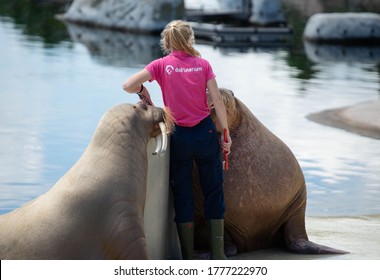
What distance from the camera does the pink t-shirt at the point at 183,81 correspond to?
209 inches

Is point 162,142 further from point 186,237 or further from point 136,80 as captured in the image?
point 186,237

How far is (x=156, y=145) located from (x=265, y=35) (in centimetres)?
2273

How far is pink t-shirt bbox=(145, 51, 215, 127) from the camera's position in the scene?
209 inches

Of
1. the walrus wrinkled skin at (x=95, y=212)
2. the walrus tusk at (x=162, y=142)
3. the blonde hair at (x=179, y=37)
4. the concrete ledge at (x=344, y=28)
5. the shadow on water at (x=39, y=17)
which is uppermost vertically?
the blonde hair at (x=179, y=37)

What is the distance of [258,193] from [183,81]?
0.99 metres

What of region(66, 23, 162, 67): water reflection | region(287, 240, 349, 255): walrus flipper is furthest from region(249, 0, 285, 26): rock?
region(287, 240, 349, 255): walrus flipper

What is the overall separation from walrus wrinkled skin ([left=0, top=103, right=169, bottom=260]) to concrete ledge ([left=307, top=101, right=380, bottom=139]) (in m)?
8.85

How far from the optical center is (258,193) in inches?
236

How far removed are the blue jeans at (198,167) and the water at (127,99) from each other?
3.43 meters

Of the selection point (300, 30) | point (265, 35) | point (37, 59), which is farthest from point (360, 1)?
point (37, 59)

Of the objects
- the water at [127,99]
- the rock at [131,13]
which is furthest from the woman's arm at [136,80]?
the rock at [131,13]

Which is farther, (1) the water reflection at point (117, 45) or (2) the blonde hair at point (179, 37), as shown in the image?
(1) the water reflection at point (117, 45)

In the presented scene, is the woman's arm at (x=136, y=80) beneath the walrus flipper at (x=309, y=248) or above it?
above

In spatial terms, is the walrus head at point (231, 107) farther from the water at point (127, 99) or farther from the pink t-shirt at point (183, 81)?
the water at point (127, 99)
